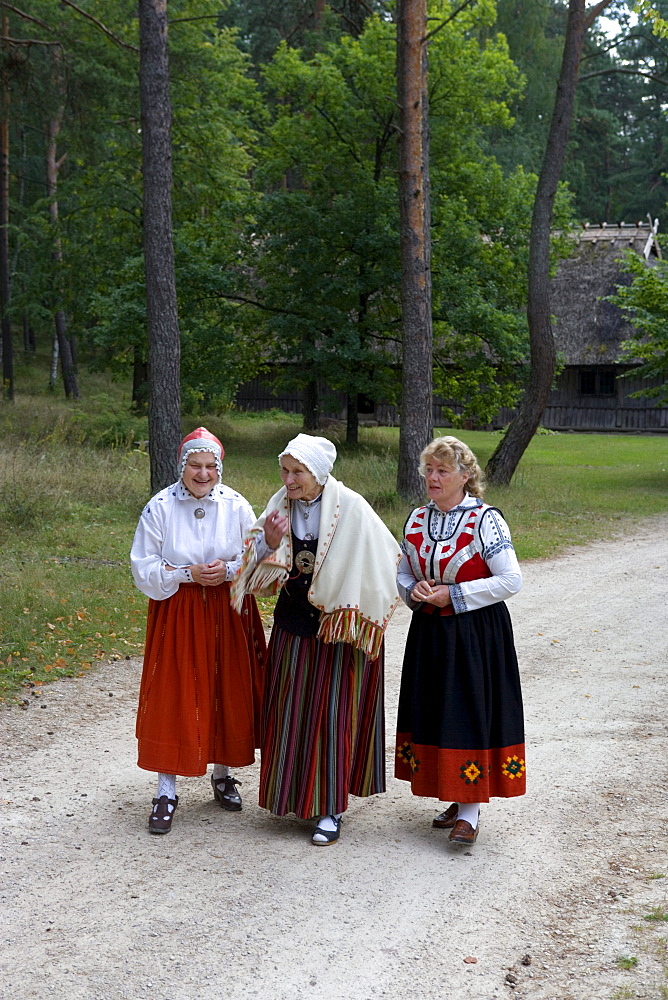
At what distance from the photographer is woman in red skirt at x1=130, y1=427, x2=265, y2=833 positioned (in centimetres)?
457

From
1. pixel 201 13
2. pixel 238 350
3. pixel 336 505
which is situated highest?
pixel 201 13

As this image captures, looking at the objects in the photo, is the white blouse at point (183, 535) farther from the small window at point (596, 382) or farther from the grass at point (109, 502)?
the small window at point (596, 382)

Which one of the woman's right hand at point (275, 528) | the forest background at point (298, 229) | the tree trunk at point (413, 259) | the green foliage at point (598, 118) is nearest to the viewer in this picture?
the woman's right hand at point (275, 528)

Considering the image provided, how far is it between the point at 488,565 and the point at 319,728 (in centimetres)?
104

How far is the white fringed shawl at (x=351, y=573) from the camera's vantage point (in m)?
4.34

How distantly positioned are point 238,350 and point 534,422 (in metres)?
7.79

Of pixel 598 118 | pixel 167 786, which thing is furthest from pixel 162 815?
pixel 598 118

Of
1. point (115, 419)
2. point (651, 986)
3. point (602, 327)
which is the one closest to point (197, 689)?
point (651, 986)

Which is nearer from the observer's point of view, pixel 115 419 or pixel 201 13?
pixel 115 419

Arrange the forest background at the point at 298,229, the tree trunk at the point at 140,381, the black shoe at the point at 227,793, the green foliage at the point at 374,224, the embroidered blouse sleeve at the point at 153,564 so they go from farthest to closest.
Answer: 1. the tree trunk at the point at 140,381
2. the green foliage at the point at 374,224
3. the forest background at the point at 298,229
4. the black shoe at the point at 227,793
5. the embroidered blouse sleeve at the point at 153,564

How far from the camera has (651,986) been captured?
3375 millimetres

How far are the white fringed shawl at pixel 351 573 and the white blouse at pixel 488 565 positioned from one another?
0.18m

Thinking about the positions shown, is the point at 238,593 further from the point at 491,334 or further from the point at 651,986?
the point at 491,334

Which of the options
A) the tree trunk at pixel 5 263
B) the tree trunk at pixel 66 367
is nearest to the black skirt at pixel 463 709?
the tree trunk at pixel 5 263
